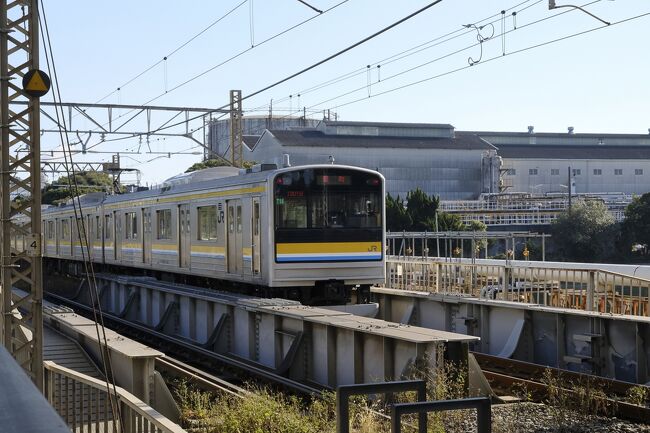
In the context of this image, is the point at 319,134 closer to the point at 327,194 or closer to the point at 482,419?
the point at 327,194

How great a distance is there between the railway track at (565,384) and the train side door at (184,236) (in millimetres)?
7812

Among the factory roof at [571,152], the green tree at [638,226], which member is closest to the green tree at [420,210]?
the green tree at [638,226]

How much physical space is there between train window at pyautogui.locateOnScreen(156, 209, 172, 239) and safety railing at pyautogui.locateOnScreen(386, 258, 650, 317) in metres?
5.16

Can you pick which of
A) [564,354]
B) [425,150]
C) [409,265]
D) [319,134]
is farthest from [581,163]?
[564,354]

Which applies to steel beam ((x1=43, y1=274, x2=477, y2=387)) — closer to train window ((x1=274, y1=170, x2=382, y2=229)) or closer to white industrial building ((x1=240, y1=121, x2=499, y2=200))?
train window ((x1=274, y1=170, x2=382, y2=229))

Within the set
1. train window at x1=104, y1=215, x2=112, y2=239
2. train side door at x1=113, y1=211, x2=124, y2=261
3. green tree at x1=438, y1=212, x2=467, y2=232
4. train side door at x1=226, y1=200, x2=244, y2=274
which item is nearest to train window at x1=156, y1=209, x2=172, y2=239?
train side door at x1=226, y1=200, x2=244, y2=274

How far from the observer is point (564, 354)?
13984 millimetres

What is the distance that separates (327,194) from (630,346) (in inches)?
228

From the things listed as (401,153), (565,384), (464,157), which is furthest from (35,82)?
(464,157)

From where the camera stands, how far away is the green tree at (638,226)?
1959 inches

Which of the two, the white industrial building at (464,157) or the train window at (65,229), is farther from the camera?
the white industrial building at (464,157)

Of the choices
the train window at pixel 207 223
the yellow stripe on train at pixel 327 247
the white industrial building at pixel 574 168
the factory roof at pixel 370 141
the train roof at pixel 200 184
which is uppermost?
the factory roof at pixel 370 141

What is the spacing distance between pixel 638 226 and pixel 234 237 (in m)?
37.5

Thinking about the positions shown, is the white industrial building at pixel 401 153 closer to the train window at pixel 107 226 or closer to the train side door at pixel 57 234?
the train side door at pixel 57 234
